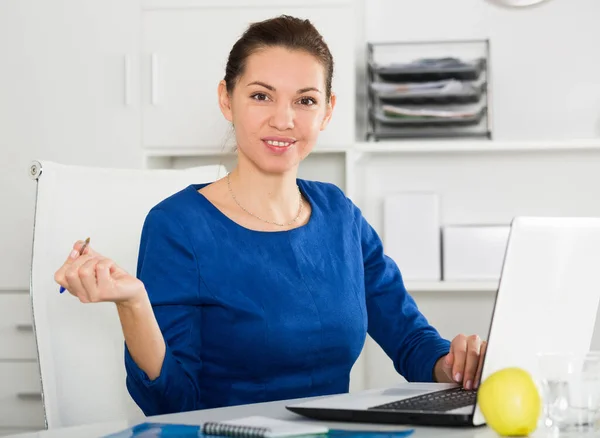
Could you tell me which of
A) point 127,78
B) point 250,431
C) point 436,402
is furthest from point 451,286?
point 250,431

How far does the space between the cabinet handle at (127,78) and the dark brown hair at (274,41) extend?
105cm

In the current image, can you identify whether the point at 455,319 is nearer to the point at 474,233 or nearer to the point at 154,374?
the point at 474,233

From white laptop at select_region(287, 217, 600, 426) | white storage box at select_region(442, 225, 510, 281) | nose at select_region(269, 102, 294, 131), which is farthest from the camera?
white storage box at select_region(442, 225, 510, 281)

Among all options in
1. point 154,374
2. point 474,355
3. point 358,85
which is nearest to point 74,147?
point 358,85

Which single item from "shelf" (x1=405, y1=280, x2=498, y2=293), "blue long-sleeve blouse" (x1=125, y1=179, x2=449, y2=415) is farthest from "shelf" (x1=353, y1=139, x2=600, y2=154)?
"blue long-sleeve blouse" (x1=125, y1=179, x2=449, y2=415)

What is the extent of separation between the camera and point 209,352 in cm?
148

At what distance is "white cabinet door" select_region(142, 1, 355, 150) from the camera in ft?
8.71

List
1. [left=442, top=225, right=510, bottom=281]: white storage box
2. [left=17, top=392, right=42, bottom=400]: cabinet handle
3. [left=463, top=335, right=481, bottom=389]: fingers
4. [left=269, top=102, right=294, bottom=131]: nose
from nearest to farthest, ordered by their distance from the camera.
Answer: [left=463, top=335, right=481, bottom=389]: fingers < [left=269, top=102, right=294, bottom=131]: nose < [left=17, top=392, right=42, bottom=400]: cabinet handle < [left=442, top=225, right=510, bottom=281]: white storage box

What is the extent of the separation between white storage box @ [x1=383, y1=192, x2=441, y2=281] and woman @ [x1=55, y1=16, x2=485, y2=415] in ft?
3.34

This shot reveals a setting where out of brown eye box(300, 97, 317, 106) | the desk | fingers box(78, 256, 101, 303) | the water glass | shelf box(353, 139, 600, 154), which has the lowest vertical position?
the desk

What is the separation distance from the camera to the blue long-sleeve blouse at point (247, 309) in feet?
4.70

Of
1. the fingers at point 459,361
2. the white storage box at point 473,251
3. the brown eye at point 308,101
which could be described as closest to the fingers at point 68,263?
the fingers at point 459,361

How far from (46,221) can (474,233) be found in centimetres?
149

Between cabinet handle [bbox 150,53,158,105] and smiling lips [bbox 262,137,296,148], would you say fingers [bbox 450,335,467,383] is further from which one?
cabinet handle [bbox 150,53,158,105]
